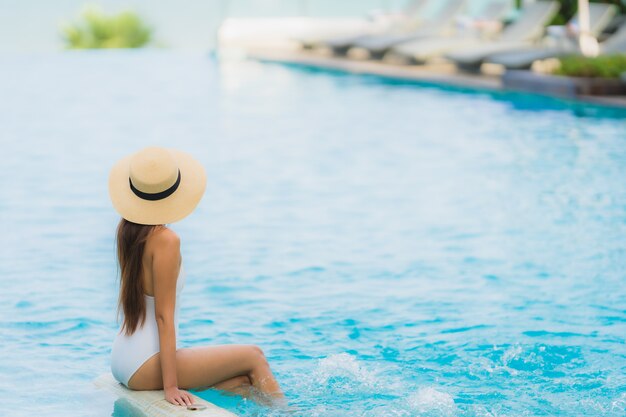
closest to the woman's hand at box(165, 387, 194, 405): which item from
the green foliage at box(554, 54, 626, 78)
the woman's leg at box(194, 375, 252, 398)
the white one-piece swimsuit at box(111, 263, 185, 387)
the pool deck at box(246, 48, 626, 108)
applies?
the white one-piece swimsuit at box(111, 263, 185, 387)

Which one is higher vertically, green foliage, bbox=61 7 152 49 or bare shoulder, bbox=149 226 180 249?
green foliage, bbox=61 7 152 49

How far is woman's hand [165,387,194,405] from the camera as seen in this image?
11.5 ft

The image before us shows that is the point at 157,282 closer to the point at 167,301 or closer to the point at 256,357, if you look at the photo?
the point at 167,301

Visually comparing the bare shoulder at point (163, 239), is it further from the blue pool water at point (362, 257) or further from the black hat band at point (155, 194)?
the blue pool water at point (362, 257)

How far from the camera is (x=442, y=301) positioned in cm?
582

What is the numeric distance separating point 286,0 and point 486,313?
71.1ft

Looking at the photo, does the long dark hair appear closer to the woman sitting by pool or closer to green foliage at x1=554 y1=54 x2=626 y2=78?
the woman sitting by pool

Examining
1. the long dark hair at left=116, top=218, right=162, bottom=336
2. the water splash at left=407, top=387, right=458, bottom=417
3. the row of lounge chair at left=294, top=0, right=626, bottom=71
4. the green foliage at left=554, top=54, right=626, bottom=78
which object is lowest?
the water splash at left=407, top=387, right=458, bottom=417

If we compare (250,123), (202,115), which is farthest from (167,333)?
(202,115)

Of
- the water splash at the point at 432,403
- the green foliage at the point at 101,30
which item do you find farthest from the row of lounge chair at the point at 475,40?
the water splash at the point at 432,403

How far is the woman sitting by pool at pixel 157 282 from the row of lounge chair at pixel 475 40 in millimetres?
12184

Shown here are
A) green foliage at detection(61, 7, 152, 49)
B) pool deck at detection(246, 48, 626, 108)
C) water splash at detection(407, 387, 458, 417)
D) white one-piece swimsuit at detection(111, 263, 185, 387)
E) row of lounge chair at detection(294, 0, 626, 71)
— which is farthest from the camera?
green foliage at detection(61, 7, 152, 49)

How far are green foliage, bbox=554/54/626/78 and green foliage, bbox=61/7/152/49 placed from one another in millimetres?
19166

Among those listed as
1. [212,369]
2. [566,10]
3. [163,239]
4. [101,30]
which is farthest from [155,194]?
[101,30]
